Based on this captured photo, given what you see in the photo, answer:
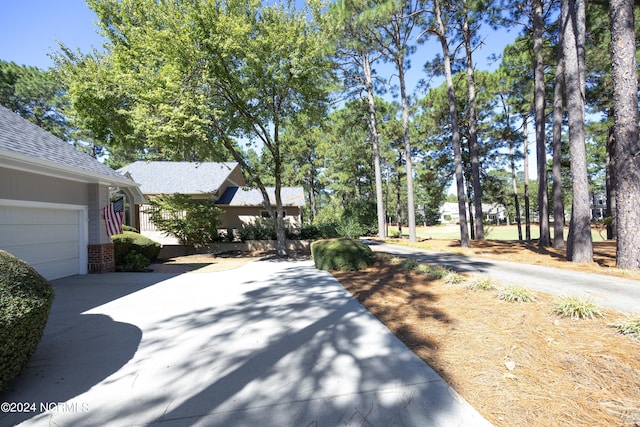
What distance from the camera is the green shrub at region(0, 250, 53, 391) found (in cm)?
233

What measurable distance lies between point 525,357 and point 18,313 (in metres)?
4.79

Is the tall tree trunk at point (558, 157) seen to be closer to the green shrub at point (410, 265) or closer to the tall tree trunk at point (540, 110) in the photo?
the tall tree trunk at point (540, 110)

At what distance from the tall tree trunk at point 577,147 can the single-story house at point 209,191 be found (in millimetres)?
14875

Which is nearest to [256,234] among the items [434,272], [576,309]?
[434,272]

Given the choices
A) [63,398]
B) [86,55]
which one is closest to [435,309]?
[63,398]

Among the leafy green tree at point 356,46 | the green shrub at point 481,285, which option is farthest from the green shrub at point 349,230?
the green shrub at point 481,285

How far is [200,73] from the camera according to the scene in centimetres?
1001

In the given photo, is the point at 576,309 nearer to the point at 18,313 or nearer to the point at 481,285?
the point at 481,285

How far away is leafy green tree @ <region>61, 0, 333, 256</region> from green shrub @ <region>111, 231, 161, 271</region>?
3708mm

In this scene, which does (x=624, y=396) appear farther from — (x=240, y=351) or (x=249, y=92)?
(x=249, y=92)

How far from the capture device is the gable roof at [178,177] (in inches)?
683

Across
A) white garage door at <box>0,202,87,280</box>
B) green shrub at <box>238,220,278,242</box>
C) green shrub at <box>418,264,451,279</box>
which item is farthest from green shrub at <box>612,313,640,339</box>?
green shrub at <box>238,220,278,242</box>

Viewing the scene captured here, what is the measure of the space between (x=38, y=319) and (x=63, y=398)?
0.81 meters

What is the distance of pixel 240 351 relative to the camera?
3180mm
